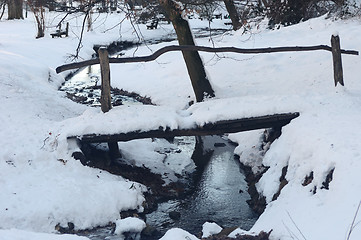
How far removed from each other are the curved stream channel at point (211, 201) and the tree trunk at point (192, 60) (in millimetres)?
1537

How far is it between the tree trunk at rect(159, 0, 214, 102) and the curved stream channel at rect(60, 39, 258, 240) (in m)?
1.54

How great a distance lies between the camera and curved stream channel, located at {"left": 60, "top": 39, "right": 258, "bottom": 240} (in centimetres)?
798

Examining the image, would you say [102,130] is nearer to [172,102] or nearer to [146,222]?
[146,222]

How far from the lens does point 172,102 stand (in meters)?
15.1

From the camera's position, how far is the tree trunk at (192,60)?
12633 millimetres

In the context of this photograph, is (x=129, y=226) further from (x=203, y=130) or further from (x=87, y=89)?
(x=87, y=89)

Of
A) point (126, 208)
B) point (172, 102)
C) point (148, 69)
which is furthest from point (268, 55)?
point (126, 208)

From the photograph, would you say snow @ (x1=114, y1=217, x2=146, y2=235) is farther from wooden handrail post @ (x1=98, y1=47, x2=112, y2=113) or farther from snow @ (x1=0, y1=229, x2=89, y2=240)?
wooden handrail post @ (x1=98, y1=47, x2=112, y2=113)

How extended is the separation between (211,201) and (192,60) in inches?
205

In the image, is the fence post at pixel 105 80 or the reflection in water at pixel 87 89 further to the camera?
the reflection in water at pixel 87 89

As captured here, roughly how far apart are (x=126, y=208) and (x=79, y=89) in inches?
428

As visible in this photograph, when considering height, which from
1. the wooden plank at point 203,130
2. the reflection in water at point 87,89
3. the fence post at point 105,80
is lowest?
the reflection in water at point 87,89

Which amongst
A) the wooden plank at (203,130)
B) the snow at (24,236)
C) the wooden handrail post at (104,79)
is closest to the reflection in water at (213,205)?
the wooden plank at (203,130)

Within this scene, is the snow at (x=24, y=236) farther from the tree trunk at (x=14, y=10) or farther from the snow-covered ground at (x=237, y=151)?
the tree trunk at (x=14, y=10)
